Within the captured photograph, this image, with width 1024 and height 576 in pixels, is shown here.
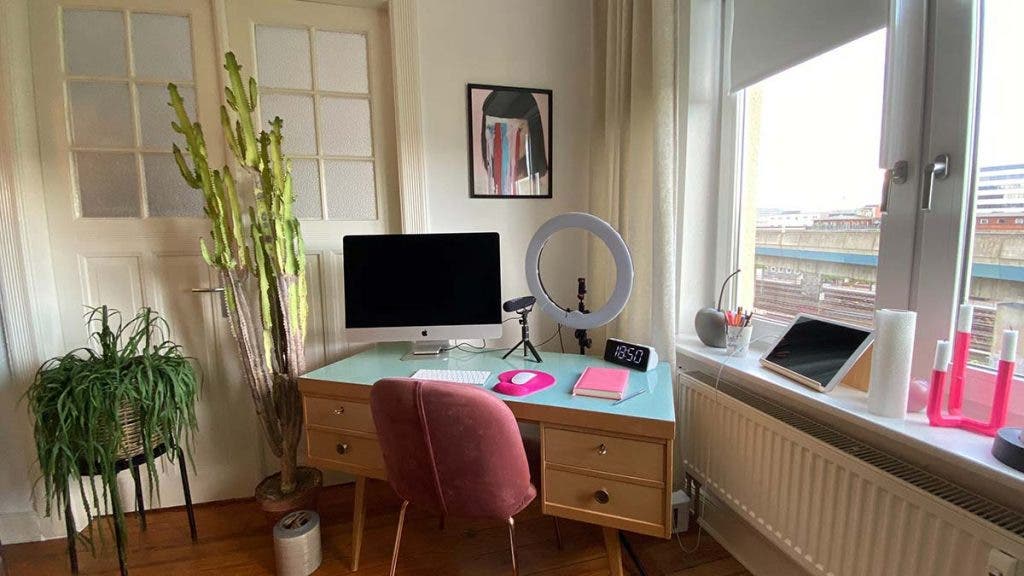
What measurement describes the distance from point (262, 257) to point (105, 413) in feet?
2.13

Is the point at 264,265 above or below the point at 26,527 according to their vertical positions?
above

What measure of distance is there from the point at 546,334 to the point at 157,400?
1519mm

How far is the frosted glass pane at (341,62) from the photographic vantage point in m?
1.77

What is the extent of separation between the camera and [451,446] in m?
1.01

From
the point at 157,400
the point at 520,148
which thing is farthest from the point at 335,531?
the point at 520,148

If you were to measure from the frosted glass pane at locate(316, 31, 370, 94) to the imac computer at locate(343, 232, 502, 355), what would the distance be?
76cm

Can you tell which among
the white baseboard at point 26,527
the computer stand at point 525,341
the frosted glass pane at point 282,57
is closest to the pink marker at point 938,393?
the computer stand at point 525,341

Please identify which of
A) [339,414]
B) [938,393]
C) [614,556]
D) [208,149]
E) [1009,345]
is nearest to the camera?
[1009,345]

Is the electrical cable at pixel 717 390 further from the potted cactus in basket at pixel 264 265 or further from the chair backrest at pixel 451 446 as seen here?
the potted cactus in basket at pixel 264 265

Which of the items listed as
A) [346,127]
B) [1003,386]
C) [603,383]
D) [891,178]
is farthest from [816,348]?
[346,127]

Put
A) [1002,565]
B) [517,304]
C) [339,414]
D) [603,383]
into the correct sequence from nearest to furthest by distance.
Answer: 1. [1002,565]
2. [603,383]
3. [339,414]
4. [517,304]

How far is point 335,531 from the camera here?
5.41 feet

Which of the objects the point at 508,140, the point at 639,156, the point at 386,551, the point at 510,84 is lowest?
the point at 386,551

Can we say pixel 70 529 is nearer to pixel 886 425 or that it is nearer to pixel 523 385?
pixel 523 385
